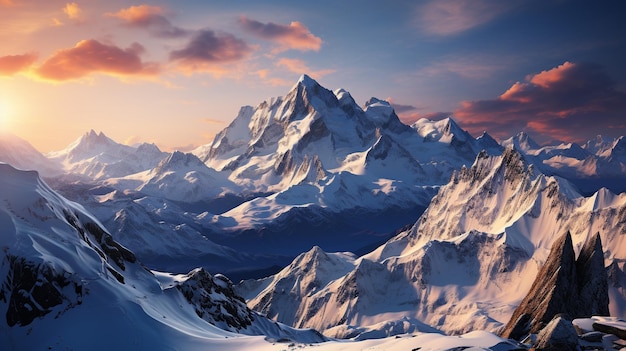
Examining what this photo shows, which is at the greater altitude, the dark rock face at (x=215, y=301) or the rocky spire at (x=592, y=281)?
the rocky spire at (x=592, y=281)

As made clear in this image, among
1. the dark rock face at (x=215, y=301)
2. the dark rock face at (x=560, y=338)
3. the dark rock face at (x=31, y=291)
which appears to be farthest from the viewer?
the dark rock face at (x=215, y=301)

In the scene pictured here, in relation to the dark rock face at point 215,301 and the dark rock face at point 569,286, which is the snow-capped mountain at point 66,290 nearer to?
the dark rock face at point 215,301

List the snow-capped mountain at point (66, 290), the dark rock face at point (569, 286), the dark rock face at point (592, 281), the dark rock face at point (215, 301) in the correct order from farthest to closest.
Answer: the dark rock face at point (215, 301)
the dark rock face at point (592, 281)
the dark rock face at point (569, 286)
the snow-capped mountain at point (66, 290)

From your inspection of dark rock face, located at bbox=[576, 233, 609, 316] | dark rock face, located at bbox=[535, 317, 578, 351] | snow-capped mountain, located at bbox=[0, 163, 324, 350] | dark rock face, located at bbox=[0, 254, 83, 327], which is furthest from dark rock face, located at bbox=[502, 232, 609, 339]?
dark rock face, located at bbox=[0, 254, 83, 327]

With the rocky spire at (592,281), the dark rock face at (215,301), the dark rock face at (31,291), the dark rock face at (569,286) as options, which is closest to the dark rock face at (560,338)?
the dark rock face at (569,286)

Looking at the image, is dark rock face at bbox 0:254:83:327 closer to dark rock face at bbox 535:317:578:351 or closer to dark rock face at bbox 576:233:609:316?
dark rock face at bbox 535:317:578:351

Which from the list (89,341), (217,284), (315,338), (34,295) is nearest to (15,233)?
(34,295)

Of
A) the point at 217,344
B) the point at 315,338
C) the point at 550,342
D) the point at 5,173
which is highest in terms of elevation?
the point at 5,173

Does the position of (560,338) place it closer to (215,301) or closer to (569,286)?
(569,286)

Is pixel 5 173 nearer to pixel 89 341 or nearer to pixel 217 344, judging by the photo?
pixel 89 341
